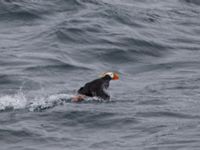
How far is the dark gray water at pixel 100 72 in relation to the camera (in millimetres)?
14141

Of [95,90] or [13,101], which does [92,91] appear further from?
[13,101]

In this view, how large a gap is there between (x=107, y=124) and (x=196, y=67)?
6314 mm

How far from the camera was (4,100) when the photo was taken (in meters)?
16.1

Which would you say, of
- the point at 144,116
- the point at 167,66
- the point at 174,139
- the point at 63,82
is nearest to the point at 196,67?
the point at 167,66

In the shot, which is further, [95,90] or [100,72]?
[100,72]

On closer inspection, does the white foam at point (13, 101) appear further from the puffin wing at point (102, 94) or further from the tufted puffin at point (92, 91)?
the puffin wing at point (102, 94)

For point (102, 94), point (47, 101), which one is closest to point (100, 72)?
point (102, 94)

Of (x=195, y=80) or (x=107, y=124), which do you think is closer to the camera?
(x=107, y=124)

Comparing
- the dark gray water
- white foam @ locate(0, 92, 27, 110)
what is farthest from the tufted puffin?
white foam @ locate(0, 92, 27, 110)

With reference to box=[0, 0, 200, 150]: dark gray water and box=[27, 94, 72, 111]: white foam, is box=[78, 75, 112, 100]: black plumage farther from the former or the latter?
box=[27, 94, 72, 111]: white foam

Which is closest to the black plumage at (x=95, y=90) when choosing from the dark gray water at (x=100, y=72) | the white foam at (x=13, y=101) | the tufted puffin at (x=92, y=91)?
the tufted puffin at (x=92, y=91)

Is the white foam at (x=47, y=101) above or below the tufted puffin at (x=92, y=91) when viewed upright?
below

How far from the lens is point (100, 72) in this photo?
1992 centimetres

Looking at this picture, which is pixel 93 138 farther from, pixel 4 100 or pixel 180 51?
pixel 180 51
